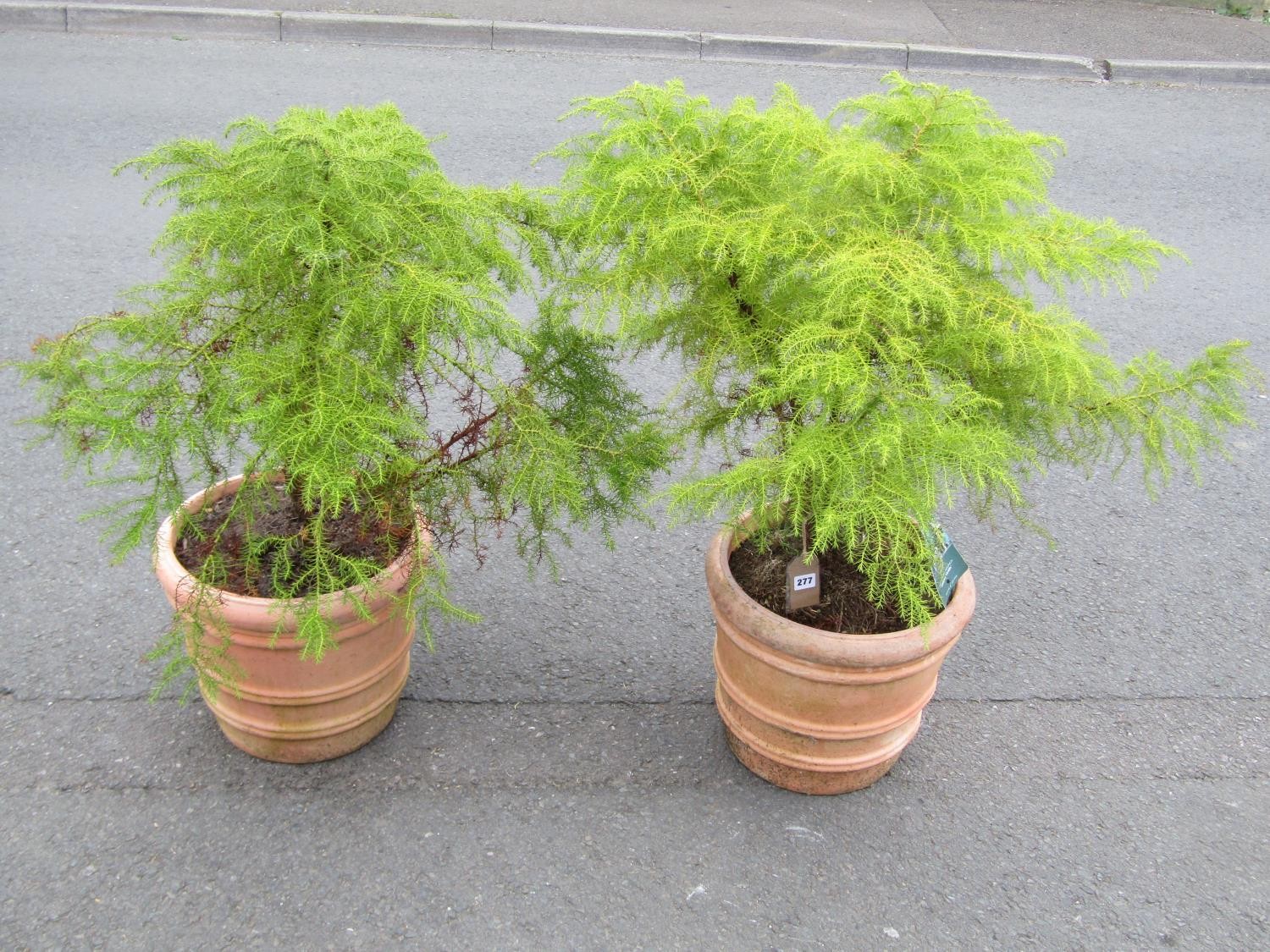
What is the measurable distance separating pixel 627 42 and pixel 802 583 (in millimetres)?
6332

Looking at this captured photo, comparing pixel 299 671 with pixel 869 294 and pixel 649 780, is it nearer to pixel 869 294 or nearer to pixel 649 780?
pixel 649 780

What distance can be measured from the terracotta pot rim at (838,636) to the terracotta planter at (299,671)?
79 centimetres

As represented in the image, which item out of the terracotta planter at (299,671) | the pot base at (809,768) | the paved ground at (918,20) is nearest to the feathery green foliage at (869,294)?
the pot base at (809,768)

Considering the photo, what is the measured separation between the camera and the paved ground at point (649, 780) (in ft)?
7.96

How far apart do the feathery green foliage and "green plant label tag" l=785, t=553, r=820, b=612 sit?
5.7 inches

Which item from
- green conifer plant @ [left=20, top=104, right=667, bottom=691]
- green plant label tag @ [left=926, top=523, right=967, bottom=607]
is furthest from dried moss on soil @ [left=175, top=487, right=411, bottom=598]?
green plant label tag @ [left=926, top=523, right=967, bottom=607]

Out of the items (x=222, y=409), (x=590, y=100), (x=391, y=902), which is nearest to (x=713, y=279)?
(x=590, y=100)

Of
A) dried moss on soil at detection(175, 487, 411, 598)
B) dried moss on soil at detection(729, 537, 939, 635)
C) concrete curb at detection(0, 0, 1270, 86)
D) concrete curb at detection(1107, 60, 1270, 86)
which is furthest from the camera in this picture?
concrete curb at detection(1107, 60, 1270, 86)

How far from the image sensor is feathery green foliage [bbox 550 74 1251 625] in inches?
83.5

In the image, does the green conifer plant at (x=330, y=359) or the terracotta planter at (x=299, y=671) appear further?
the terracotta planter at (x=299, y=671)

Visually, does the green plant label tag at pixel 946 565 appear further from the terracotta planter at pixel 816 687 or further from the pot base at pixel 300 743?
the pot base at pixel 300 743

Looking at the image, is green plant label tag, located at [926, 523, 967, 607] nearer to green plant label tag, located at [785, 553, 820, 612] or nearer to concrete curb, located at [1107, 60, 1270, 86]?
green plant label tag, located at [785, 553, 820, 612]

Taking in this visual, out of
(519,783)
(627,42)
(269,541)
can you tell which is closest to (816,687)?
(519,783)

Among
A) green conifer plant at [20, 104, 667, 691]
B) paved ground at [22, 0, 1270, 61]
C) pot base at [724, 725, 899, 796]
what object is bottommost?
pot base at [724, 725, 899, 796]
